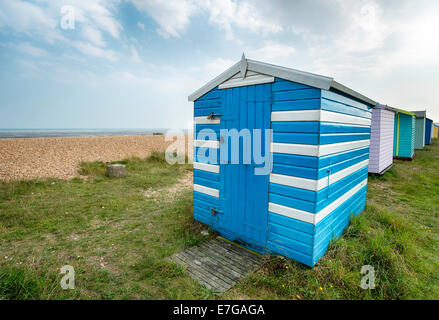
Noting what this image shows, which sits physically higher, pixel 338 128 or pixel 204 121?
pixel 204 121

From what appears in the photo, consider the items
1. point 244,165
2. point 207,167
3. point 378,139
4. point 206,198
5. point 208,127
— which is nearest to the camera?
point 244,165

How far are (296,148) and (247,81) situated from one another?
148cm

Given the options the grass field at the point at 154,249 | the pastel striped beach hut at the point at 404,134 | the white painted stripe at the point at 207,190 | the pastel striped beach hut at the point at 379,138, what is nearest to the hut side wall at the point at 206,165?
the white painted stripe at the point at 207,190

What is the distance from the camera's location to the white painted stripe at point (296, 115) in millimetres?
3439

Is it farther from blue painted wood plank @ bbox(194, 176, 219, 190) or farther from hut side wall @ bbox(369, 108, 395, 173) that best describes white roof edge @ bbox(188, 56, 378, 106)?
hut side wall @ bbox(369, 108, 395, 173)

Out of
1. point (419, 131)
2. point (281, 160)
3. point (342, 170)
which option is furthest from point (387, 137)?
point (419, 131)

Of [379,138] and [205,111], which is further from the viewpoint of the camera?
[379,138]

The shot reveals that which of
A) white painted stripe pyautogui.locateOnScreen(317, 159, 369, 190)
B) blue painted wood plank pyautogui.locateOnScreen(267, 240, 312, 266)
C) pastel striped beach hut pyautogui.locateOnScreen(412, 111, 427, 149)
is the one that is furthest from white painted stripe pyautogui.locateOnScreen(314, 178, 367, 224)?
pastel striped beach hut pyautogui.locateOnScreen(412, 111, 427, 149)

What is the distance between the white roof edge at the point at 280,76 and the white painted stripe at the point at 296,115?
365mm

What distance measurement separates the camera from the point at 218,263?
158 inches

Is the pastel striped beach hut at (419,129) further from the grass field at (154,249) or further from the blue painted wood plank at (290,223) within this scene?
the blue painted wood plank at (290,223)

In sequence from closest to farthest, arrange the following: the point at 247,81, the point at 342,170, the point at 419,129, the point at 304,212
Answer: the point at 304,212 → the point at 247,81 → the point at 342,170 → the point at 419,129

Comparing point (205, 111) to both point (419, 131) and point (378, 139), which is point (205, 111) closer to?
point (378, 139)
